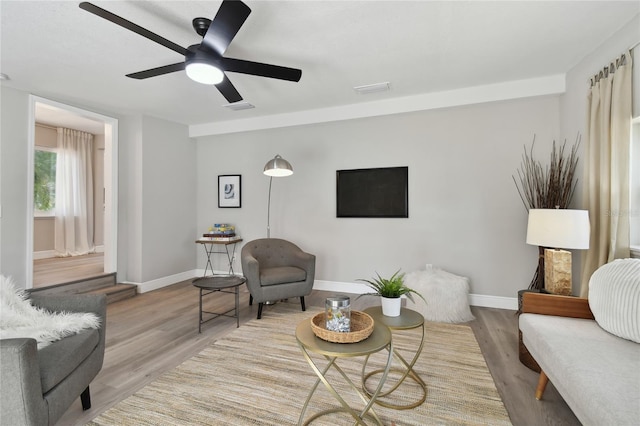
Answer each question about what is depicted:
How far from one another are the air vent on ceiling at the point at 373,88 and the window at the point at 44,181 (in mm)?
6307

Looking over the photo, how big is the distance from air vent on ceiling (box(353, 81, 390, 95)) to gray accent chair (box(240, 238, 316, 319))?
212cm

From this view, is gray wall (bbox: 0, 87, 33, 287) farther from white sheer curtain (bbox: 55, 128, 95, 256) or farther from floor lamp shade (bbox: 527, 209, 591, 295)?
floor lamp shade (bbox: 527, 209, 591, 295)

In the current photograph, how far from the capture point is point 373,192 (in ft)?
13.8

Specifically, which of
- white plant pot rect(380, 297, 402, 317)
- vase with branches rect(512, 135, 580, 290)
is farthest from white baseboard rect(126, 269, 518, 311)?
white plant pot rect(380, 297, 402, 317)

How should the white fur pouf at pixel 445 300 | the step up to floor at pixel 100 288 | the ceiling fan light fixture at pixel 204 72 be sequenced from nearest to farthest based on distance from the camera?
the ceiling fan light fixture at pixel 204 72 < the white fur pouf at pixel 445 300 < the step up to floor at pixel 100 288

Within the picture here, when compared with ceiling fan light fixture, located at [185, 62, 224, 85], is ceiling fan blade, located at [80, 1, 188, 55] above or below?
above

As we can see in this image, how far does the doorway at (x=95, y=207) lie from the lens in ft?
11.8

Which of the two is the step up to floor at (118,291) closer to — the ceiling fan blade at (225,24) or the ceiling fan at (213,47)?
the ceiling fan at (213,47)

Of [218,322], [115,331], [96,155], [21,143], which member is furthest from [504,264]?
[96,155]

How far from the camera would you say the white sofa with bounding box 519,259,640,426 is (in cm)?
122

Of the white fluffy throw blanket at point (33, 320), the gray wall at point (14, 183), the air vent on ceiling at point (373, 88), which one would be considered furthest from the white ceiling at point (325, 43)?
the white fluffy throw blanket at point (33, 320)

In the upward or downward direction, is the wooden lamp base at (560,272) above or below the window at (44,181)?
below

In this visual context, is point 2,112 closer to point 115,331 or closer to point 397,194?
point 115,331

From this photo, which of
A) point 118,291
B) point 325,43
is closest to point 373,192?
point 325,43
